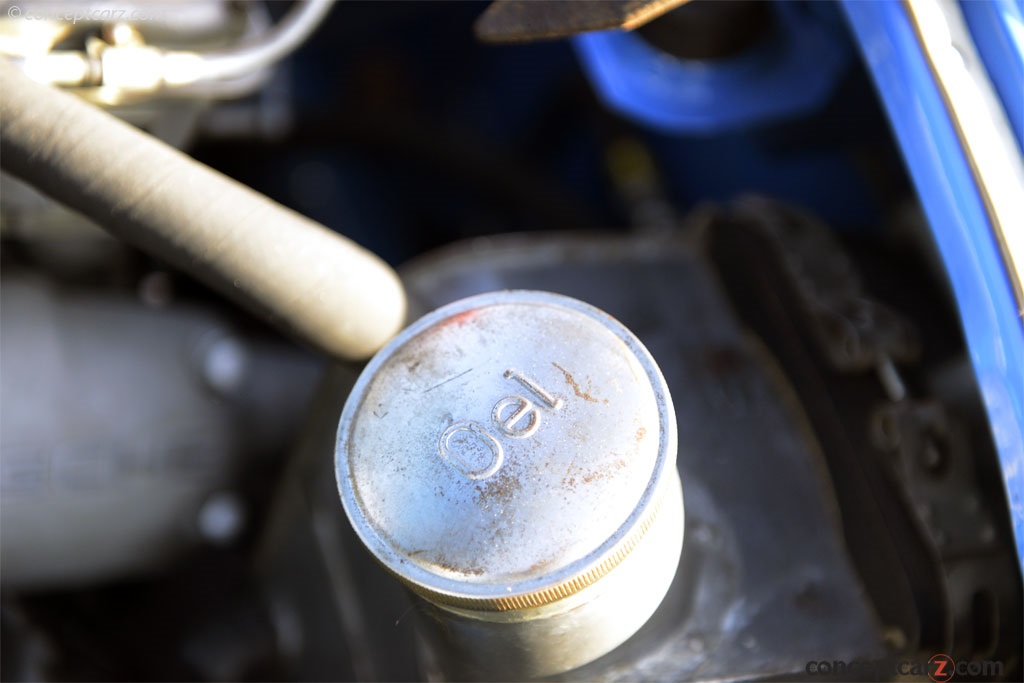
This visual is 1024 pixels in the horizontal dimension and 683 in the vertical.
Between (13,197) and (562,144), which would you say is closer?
(13,197)

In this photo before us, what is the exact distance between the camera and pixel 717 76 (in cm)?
85

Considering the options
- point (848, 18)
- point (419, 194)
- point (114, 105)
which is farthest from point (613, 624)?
point (419, 194)

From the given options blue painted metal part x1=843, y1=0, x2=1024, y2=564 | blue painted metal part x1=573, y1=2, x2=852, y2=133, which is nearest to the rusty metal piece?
blue painted metal part x1=843, y1=0, x2=1024, y2=564

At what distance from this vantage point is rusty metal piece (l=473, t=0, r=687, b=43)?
57 centimetres

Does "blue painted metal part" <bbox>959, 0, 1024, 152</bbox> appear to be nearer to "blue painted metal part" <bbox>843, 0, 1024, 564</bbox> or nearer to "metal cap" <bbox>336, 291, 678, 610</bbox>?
"blue painted metal part" <bbox>843, 0, 1024, 564</bbox>

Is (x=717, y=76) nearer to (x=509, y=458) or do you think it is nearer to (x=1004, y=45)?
(x=1004, y=45)

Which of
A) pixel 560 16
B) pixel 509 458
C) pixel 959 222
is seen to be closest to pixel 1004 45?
pixel 959 222

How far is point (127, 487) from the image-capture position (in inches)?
31.3

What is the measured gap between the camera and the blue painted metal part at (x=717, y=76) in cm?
83

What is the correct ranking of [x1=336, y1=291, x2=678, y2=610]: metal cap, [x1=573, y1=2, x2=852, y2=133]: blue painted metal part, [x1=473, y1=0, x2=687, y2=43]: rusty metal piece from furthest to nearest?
1. [x1=573, y1=2, x2=852, y2=133]: blue painted metal part
2. [x1=473, y1=0, x2=687, y2=43]: rusty metal piece
3. [x1=336, y1=291, x2=678, y2=610]: metal cap

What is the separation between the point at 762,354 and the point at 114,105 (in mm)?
577

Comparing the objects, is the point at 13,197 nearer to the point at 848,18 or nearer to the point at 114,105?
the point at 114,105

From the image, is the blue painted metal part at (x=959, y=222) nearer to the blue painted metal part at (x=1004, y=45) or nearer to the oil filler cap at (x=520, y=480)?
the blue painted metal part at (x=1004, y=45)

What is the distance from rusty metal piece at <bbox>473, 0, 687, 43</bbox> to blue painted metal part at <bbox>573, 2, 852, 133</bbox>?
0.85 ft
